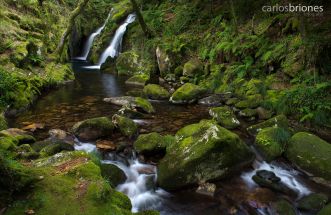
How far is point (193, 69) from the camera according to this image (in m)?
13.8

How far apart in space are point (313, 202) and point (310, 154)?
134 cm

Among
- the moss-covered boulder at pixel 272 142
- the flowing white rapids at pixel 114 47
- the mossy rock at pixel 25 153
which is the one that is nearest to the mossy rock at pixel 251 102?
the moss-covered boulder at pixel 272 142

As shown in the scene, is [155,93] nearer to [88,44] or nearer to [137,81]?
[137,81]

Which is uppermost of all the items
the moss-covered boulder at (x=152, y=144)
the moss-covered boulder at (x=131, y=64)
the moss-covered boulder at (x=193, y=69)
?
the moss-covered boulder at (x=131, y=64)

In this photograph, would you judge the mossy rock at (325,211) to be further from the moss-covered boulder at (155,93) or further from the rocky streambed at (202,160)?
the moss-covered boulder at (155,93)

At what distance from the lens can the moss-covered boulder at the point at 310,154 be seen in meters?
6.13

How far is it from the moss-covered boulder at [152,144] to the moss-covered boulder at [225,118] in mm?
2257

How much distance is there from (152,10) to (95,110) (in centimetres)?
1315

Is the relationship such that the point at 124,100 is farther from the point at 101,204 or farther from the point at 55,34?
the point at 55,34

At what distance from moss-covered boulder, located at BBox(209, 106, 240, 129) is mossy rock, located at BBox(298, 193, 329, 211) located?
10.7ft

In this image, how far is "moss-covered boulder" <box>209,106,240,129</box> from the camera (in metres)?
8.51

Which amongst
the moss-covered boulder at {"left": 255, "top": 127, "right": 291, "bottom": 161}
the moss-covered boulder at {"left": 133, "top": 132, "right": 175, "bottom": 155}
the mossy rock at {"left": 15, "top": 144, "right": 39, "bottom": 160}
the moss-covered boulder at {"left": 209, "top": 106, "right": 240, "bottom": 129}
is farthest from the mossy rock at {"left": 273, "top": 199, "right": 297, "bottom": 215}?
the mossy rock at {"left": 15, "top": 144, "right": 39, "bottom": 160}

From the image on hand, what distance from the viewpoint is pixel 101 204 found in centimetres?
377

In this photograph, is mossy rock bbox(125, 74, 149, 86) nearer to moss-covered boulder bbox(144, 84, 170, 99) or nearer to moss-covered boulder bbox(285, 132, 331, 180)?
moss-covered boulder bbox(144, 84, 170, 99)
